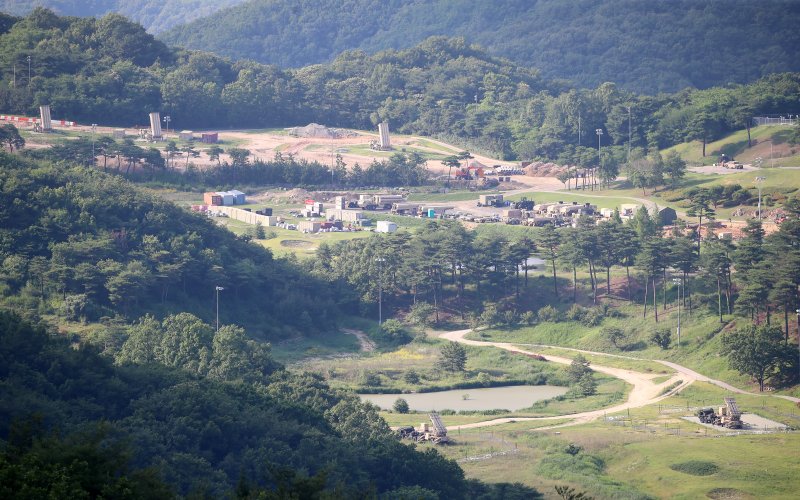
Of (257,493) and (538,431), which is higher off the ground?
(257,493)

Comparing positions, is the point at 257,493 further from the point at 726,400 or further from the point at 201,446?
the point at 726,400

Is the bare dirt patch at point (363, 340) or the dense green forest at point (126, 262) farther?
the bare dirt patch at point (363, 340)

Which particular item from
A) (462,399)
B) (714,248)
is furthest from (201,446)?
(714,248)

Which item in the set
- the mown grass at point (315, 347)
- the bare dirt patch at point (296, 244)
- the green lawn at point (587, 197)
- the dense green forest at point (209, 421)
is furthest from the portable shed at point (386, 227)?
the dense green forest at point (209, 421)

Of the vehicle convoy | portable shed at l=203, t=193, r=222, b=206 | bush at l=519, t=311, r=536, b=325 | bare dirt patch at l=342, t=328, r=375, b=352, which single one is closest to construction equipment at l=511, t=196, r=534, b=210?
portable shed at l=203, t=193, r=222, b=206

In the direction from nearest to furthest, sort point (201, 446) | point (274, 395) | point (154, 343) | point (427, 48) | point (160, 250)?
point (201, 446)
point (274, 395)
point (154, 343)
point (160, 250)
point (427, 48)

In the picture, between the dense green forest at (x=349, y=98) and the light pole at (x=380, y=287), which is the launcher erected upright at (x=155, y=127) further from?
the light pole at (x=380, y=287)

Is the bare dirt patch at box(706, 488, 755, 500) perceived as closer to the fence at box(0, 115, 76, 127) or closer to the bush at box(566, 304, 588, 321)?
the bush at box(566, 304, 588, 321)
